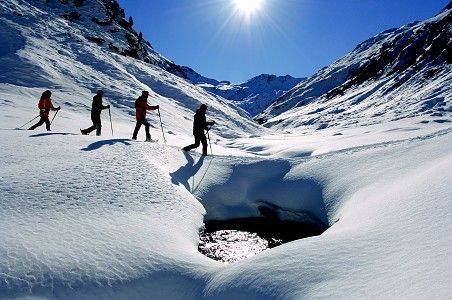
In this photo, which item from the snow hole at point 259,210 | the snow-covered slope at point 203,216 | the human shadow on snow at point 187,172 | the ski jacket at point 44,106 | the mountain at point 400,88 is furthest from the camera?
the mountain at point 400,88

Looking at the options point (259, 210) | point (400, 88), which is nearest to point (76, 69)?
point (259, 210)

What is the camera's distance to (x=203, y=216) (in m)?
9.62

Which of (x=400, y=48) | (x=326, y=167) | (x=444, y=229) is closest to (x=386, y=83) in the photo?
(x=400, y=48)

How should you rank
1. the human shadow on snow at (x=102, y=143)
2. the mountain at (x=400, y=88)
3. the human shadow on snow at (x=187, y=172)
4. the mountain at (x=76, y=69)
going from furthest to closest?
the mountain at (x=400, y=88), the mountain at (x=76, y=69), the human shadow on snow at (x=102, y=143), the human shadow on snow at (x=187, y=172)

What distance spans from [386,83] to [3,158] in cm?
9530

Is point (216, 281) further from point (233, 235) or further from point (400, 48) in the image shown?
point (400, 48)

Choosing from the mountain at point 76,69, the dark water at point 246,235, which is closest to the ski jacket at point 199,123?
the dark water at point 246,235

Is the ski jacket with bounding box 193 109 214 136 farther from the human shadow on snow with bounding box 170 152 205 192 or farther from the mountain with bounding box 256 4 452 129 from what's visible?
the mountain with bounding box 256 4 452 129

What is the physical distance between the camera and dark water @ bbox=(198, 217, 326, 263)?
8.62 meters

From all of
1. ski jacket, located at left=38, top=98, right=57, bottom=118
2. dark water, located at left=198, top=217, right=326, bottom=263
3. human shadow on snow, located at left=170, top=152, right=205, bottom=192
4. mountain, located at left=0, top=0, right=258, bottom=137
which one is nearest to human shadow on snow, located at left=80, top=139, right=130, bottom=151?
human shadow on snow, located at left=170, top=152, right=205, bottom=192

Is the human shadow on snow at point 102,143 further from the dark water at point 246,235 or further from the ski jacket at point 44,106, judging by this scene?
the ski jacket at point 44,106

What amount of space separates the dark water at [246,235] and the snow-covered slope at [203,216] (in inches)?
13.0

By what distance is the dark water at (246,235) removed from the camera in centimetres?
862

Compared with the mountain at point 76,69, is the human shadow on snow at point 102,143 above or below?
below
